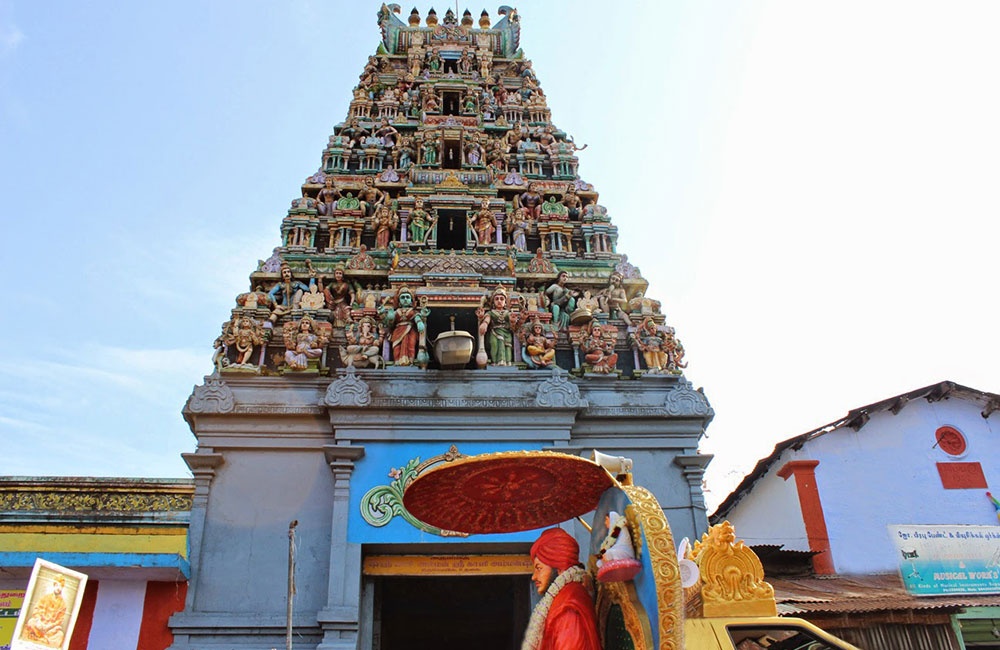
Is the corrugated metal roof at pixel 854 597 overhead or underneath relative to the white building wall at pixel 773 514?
underneath

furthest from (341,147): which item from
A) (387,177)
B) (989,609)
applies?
(989,609)

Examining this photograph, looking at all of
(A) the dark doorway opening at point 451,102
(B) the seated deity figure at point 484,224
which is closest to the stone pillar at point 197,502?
(B) the seated deity figure at point 484,224

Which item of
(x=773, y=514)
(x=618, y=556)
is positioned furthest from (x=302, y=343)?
(x=773, y=514)

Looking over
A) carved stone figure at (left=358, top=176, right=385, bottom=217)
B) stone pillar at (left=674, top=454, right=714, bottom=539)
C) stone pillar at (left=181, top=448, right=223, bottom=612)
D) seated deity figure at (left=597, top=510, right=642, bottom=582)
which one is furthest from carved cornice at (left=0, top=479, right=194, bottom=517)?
seated deity figure at (left=597, top=510, right=642, bottom=582)

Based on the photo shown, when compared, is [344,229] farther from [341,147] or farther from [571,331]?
[571,331]

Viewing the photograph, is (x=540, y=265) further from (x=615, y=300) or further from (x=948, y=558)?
(x=948, y=558)

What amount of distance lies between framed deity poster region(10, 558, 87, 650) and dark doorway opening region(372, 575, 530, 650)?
6468mm

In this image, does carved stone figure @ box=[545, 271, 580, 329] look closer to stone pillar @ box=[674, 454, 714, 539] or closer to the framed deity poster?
stone pillar @ box=[674, 454, 714, 539]

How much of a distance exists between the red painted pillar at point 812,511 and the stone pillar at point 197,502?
36.5ft

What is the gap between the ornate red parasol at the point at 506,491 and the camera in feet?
17.4

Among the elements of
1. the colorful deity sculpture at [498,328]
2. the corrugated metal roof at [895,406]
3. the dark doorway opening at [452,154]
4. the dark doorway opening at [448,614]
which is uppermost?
the dark doorway opening at [452,154]

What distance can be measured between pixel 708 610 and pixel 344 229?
1214 cm

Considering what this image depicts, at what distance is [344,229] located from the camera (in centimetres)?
1544

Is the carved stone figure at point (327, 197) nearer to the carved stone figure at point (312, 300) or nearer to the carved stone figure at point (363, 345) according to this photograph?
the carved stone figure at point (312, 300)
